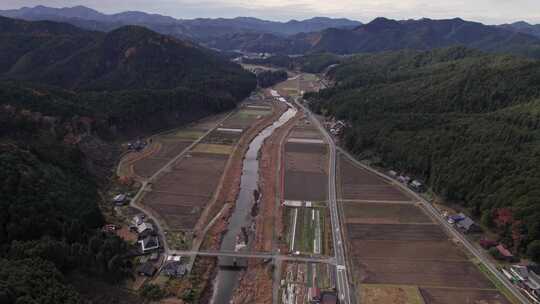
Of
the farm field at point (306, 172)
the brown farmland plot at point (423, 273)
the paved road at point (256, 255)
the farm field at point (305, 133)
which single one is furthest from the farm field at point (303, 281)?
the farm field at point (305, 133)

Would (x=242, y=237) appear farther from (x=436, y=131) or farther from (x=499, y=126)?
(x=499, y=126)

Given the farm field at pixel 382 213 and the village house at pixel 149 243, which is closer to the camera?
the village house at pixel 149 243

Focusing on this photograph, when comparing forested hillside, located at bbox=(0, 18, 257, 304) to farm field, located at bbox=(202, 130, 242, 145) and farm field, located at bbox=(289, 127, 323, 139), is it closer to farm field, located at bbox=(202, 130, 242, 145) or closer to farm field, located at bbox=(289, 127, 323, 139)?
farm field, located at bbox=(202, 130, 242, 145)

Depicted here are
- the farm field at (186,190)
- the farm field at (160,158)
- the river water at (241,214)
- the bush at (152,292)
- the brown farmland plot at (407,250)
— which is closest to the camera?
the bush at (152,292)

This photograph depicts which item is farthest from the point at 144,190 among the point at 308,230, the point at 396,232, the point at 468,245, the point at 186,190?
the point at 468,245

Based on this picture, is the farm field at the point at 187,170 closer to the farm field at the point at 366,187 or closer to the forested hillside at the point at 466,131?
the farm field at the point at 366,187

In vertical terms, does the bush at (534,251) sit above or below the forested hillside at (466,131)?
below
